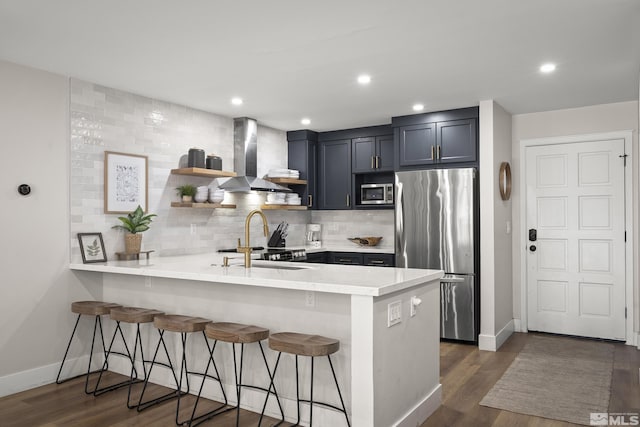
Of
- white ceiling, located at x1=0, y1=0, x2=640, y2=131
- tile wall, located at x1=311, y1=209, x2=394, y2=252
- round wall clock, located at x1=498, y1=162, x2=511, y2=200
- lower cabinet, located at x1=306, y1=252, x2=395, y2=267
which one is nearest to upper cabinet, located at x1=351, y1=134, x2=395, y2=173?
tile wall, located at x1=311, y1=209, x2=394, y2=252

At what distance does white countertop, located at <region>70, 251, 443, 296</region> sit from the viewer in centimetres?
260

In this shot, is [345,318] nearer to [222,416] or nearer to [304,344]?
[304,344]

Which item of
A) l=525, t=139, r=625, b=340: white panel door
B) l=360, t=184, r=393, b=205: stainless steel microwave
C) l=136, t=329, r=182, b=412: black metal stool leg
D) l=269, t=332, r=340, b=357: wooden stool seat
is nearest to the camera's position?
l=269, t=332, r=340, b=357: wooden stool seat

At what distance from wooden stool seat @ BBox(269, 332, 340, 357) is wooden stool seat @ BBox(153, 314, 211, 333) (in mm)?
659

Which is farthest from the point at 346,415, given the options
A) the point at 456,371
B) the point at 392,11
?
the point at 392,11

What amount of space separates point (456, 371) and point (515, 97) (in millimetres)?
2685

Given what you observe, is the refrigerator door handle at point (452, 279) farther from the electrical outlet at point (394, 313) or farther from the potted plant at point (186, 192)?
the potted plant at point (186, 192)

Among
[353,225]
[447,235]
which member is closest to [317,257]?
[353,225]

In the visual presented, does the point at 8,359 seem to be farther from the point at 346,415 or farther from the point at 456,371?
the point at 456,371

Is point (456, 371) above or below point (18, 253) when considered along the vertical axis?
below

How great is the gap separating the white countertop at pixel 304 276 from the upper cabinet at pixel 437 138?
224 cm

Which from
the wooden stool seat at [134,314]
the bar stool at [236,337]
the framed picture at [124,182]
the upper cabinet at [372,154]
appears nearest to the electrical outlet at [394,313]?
the bar stool at [236,337]

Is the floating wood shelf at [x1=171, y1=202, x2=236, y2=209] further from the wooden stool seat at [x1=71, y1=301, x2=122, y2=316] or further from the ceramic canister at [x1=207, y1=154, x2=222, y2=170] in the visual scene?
the wooden stool seat at [x1=71, y1=301, x2=122, y2=316]

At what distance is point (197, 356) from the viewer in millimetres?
3500
